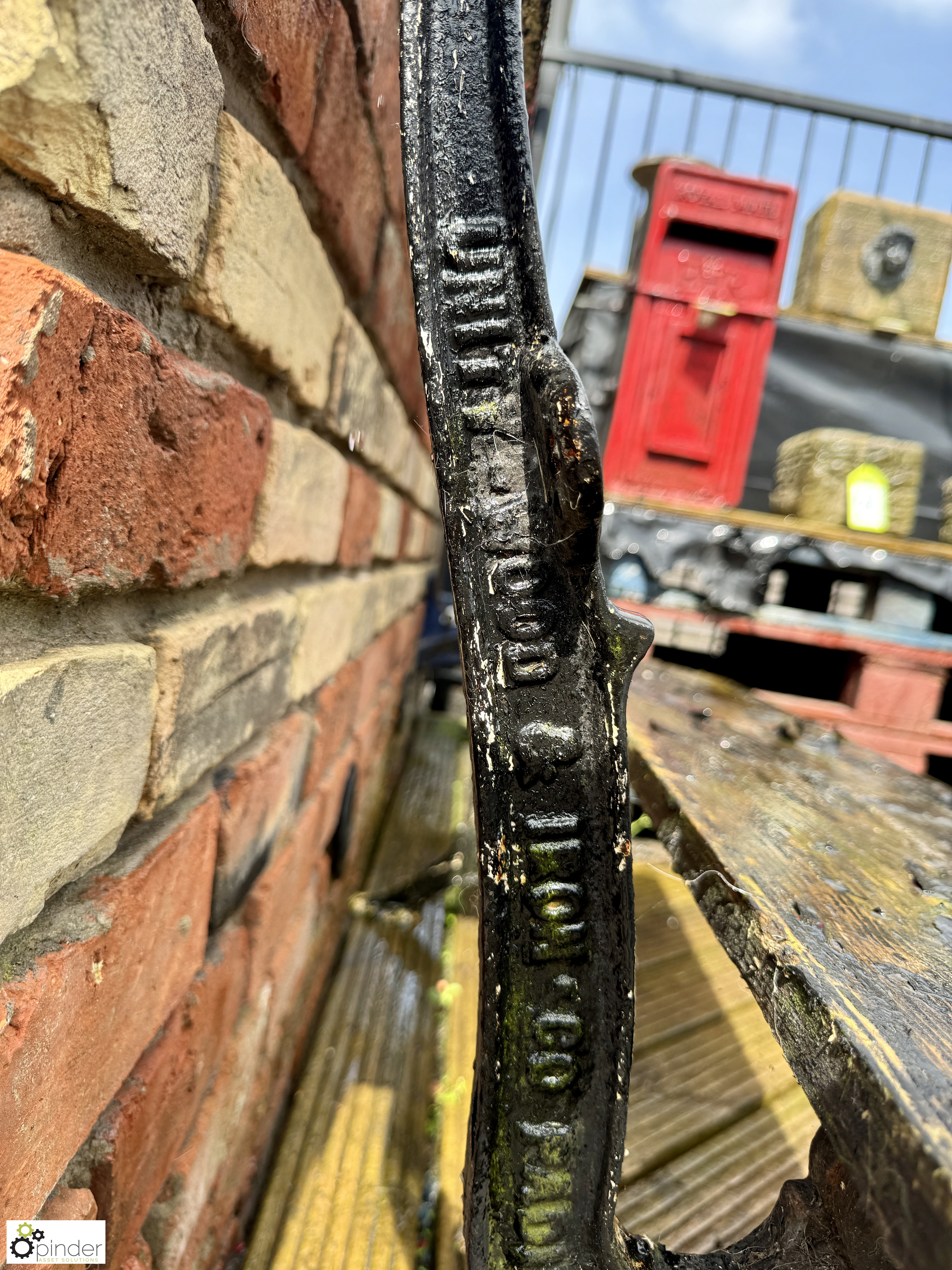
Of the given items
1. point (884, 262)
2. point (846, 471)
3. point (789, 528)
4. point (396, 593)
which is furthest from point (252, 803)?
point (884, 262)

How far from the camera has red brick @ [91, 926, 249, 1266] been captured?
609 millimetres

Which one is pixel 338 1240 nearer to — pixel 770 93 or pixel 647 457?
pixel 647 457

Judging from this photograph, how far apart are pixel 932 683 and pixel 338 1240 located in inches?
121

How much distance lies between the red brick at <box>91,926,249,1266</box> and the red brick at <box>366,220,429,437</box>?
77 cm

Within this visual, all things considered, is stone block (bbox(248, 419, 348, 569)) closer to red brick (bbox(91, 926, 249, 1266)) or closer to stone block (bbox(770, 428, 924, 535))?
red brick (bbox(91, 926, 249, 1266))

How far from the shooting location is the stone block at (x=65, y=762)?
42cm

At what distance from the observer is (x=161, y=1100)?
718mm

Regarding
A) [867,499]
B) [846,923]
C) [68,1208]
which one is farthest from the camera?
[867,499]

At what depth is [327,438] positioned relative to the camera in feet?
3.92

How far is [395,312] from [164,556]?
1.17 metres

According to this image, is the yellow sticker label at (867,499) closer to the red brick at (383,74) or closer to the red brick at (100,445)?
the red brick at (383,74)

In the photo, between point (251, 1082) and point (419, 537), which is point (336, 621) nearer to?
point (251, 1082)

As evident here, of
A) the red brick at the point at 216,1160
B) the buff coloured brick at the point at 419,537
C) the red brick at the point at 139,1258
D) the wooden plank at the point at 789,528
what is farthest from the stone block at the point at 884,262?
the red brick at the point at 139,1258

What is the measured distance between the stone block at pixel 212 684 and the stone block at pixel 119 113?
0.28 m
